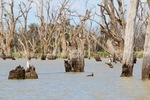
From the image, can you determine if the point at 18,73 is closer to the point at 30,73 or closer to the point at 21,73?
the point at 21,73

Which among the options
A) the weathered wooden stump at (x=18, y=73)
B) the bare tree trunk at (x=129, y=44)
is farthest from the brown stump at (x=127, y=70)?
the weathered wooden stump at (x=18, y=73)

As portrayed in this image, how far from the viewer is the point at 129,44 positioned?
2248cm

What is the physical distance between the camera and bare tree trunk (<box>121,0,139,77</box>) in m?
22.1

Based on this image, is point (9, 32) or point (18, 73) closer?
point (18, 73)

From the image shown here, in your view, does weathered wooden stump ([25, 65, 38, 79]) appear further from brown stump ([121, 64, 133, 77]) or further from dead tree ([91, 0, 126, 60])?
dead tree ([91, 0, 126, 60])

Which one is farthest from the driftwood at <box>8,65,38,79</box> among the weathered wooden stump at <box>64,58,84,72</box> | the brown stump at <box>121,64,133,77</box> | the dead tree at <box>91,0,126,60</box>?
the dead tree at <box>91,0,126,60</box>

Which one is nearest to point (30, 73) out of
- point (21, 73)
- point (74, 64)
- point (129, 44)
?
point (21, 73)

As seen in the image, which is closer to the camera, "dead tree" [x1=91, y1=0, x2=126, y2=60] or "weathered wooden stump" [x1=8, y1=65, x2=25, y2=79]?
"weathered wooden stump" [x1=8, y1=65, x2=25, y2=79]

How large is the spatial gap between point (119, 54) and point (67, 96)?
28137 mm

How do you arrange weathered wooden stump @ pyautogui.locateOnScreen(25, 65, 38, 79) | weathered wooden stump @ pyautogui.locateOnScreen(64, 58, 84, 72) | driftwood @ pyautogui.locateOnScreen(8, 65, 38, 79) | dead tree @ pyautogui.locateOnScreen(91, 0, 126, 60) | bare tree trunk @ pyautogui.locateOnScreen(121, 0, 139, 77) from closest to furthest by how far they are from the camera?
driftwood @ pyautogui.locateOnScreen(8, 65, 38, 79)
weathered wooden stump @ pyautogui.locateOnScreen(25, 65, 38, 79)
bare tree trunk @ pyautogui.locateOnScreen(121, 0, 139, 77)
weathered wooden stump @ pyautogui.locateOnScreen(64, 58, 84, 72)
dead tree @ pyautogui.locateOnScreen(91, 0, 126, 60)

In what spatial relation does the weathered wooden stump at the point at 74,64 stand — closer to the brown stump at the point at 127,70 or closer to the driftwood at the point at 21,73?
the brown stump at the point at 127,70

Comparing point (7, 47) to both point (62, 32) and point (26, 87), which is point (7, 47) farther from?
point (26, 87)

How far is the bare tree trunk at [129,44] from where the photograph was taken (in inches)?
871

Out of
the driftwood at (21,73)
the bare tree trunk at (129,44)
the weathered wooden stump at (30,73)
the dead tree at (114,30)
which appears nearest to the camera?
the driftwood at (21,73)
